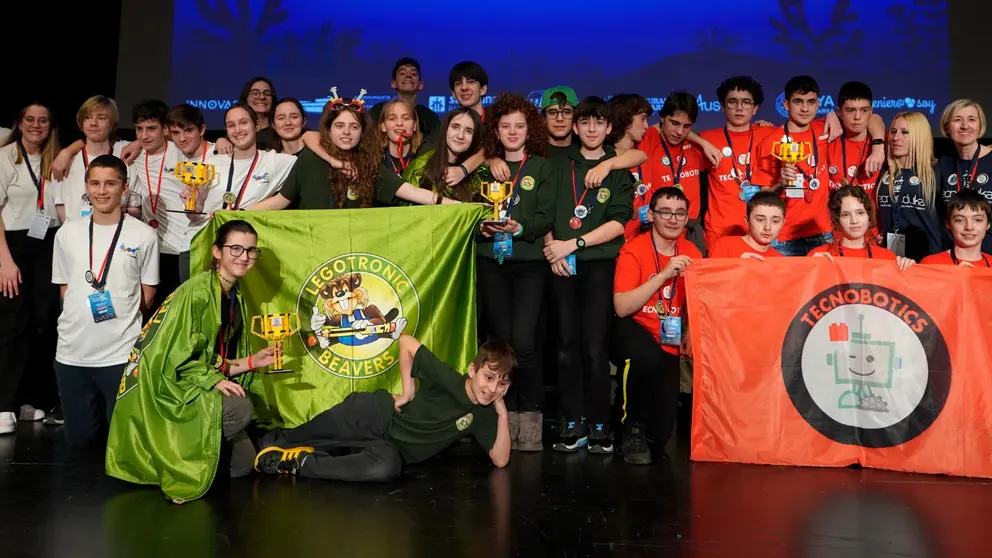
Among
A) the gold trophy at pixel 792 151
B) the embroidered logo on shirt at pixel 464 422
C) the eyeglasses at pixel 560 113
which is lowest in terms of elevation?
the embroidered logo on shirt at pixel 464 422

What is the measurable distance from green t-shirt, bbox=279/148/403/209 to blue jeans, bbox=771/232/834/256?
7.96 ft

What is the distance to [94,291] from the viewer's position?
4.83 m

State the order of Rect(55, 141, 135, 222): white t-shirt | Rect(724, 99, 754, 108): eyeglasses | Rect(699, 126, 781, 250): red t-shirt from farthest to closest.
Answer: Rect(724, 99, 754, 108): eyeglasses
Rect(699, 126, 781, 250): red t-shirt
Rect(55, 141, 135, 222): white t-shirt

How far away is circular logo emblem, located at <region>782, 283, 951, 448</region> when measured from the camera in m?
4.36

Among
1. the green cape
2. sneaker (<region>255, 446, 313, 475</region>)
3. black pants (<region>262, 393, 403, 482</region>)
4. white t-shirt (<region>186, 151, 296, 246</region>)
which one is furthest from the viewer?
white t-shirt (<region>186, 151, 296, 246</region>)

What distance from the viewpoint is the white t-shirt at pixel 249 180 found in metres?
5.25

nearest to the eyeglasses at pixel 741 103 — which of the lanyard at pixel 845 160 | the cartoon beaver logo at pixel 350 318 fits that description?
the lanyard at pixel 845 160

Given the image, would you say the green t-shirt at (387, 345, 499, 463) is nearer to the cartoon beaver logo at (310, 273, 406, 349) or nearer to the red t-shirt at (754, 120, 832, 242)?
the cartoon beaver logo at (310, 273, 406, 349)

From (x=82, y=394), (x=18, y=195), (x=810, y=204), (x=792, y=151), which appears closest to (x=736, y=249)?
(x=792, y=151)

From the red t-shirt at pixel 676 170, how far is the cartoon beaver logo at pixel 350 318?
199 centimetres

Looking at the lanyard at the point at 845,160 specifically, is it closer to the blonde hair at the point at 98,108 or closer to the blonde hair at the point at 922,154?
the blonde hair at the point at 922,154

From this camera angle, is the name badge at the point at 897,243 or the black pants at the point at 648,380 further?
the name badge at the point at 897,243

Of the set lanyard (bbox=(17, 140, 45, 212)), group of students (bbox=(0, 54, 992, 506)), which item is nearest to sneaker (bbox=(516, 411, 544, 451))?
group of students (bbox=(0, 54, 992, 506))

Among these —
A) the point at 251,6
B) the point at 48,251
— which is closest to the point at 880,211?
the point at 48,251
